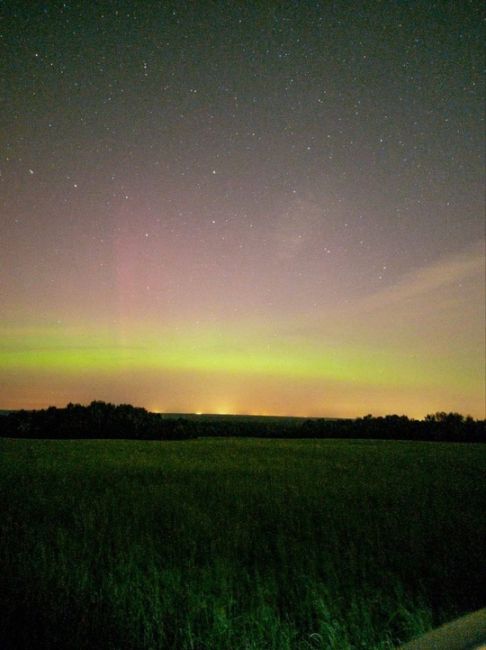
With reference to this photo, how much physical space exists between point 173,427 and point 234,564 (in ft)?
136

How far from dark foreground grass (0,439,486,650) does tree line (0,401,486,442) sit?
3369 cm

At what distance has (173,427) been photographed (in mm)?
46469

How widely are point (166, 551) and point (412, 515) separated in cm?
509

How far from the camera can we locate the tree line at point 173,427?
44.8 meters

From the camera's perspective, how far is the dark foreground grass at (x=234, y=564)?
409 centimetres

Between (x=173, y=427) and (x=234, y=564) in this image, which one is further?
(x=173, y=427)

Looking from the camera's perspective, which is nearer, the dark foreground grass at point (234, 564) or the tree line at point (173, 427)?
the dark foreground grass at point (234, 564)

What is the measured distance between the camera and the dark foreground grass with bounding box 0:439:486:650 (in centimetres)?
409

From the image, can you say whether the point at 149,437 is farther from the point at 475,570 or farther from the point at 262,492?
the point at 475,570

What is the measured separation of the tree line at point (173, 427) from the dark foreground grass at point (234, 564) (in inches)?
1326

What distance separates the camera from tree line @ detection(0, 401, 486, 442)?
147ft

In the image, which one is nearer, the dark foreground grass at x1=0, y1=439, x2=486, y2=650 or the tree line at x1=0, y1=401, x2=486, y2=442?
the dark foreground grass at x1=0, y1=439, x2=486, y2=650

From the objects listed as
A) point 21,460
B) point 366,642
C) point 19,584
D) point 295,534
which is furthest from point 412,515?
point 21,460

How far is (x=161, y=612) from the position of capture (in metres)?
4.39
